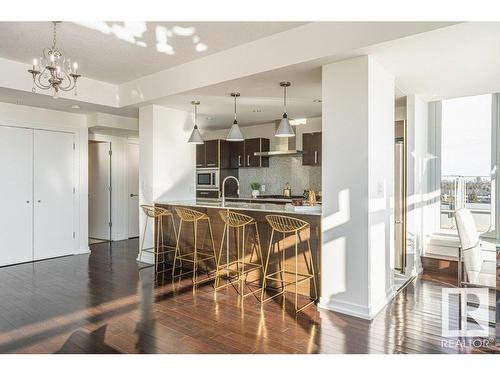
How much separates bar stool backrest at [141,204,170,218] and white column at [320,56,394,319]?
239 cm

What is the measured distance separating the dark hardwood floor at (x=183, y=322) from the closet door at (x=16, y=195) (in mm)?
1173

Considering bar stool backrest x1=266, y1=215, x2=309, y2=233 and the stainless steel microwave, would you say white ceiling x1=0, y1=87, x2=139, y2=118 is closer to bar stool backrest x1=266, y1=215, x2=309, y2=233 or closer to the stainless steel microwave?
the stainless steel microwave

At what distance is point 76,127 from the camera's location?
6203mm

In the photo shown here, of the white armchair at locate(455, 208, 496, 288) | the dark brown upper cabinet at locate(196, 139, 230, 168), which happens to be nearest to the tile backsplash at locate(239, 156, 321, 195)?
the dark brown upper cabinet at locate(196, 139, 230, 168)

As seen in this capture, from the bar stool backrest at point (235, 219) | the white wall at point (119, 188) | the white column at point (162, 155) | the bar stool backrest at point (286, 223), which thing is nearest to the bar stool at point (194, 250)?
the bar stool backrest at point (235, 219)

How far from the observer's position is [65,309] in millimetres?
3418

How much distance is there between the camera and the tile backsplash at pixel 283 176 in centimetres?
683

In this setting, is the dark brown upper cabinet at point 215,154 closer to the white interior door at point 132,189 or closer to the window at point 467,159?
the white interior door at point 132,189

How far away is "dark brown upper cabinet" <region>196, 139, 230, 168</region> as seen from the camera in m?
7.44

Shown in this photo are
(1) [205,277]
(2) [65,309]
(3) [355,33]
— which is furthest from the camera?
(1) [205,277]
